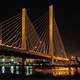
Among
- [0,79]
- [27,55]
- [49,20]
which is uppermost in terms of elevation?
[49,20]

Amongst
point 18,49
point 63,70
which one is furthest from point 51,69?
point 18,49

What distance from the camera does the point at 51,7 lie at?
36.6 meters

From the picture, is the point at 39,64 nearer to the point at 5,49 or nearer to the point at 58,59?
the point at 58,59

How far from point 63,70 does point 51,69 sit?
1.81 meters

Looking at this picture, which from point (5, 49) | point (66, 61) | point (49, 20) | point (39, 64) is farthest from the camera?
point (39, 64)

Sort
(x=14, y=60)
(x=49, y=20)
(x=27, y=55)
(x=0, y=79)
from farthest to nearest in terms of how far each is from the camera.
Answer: (x=14, y=60), (x=49, y=20), (x=27, y=55), (x=0, y=79)

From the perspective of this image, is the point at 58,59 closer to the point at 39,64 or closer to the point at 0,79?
the point at 39,64

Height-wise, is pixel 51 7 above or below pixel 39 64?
above

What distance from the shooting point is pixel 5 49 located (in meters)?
30.9

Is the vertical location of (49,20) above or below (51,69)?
above

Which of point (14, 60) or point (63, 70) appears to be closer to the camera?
point (63, 70)

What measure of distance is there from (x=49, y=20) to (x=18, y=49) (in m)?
5.61

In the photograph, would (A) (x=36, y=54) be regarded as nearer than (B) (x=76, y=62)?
Yes

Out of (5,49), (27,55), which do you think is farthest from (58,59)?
(5,49)
